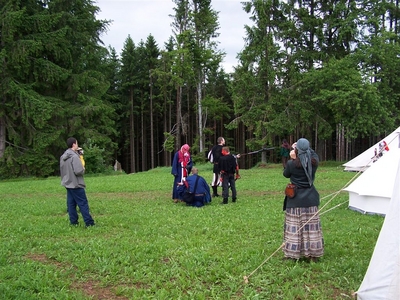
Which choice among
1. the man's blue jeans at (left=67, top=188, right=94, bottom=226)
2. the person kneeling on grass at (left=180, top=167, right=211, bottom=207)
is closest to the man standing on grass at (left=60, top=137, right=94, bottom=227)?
the man's blue jeans at (left=67, top=188, right=94, bottom=226)

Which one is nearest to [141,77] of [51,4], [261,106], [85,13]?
[85,13]

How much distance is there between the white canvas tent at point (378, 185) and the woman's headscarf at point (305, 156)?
3378 mm

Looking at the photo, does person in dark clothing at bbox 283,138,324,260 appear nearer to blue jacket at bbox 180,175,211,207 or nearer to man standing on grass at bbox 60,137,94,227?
man standing on grass at bbox 60,137,94,227

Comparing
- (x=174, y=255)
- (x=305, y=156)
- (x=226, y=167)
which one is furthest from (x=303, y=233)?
(x=226, y=167)

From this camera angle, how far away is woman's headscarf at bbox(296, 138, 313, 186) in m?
4.94

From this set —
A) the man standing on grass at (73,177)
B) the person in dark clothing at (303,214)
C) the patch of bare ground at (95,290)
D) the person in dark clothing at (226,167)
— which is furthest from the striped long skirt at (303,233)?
the person in dark clothing at (226,167)

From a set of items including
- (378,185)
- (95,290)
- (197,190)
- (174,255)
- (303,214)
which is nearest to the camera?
(95,290)

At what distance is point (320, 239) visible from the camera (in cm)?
496

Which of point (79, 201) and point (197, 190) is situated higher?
point (79, 201)

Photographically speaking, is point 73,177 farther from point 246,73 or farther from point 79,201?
point 246,73

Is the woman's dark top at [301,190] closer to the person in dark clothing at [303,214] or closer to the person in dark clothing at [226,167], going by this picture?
the person in dark clothing at [303,214]

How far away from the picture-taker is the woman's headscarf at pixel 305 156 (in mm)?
4941

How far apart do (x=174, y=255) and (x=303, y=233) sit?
187cm

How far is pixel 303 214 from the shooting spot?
16.1ft
